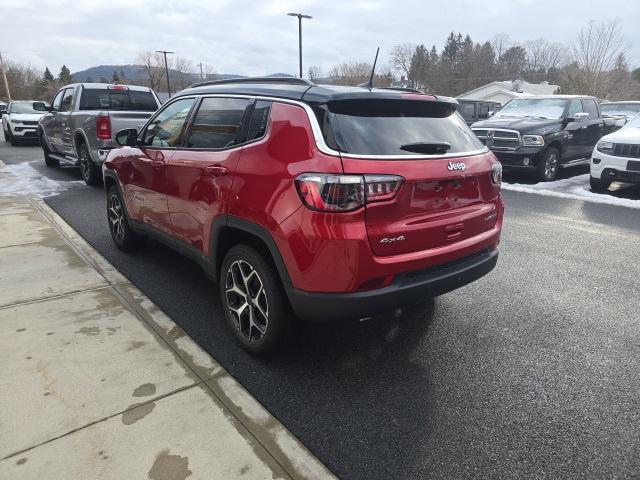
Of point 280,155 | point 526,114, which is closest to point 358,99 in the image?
point 280,155

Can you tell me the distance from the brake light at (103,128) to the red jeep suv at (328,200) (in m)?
5.35

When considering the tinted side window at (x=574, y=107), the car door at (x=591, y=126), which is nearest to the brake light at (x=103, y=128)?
the tinted side window at (x=574, y=107)

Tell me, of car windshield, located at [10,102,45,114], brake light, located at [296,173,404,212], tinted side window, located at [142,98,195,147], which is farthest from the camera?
car windshield, located at [10,102,45,114]

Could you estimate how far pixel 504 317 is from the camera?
12.1 feet

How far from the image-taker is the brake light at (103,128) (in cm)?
806

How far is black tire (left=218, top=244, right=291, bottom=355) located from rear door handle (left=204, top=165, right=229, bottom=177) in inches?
19.5

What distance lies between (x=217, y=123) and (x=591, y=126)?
36.0ft

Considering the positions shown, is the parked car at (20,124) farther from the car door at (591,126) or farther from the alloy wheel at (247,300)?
the car door at (591,126)

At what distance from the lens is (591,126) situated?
11219mm

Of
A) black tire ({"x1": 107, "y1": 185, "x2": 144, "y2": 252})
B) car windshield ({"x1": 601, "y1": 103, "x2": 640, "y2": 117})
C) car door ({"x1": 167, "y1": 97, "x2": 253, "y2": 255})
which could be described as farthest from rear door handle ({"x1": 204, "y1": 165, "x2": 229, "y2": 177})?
car windshield ({"x1": 601, "y1": 103, "x2": 640, "y2": 117})

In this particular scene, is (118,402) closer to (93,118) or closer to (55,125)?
(93,118)

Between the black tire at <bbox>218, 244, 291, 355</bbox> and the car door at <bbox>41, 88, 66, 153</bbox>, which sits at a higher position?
the car door at <bbox>41, 88, 66, 153</bbox>

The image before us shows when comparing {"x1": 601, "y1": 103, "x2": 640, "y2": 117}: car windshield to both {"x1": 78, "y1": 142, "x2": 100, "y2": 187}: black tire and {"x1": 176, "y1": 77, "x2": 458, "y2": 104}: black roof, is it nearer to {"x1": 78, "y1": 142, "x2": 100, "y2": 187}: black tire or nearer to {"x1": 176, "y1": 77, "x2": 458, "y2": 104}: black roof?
{"x1": 176, "y1": 77, "x2": 458, "y2": 104}: black roof

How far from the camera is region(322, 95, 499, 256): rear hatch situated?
2490mm
